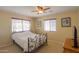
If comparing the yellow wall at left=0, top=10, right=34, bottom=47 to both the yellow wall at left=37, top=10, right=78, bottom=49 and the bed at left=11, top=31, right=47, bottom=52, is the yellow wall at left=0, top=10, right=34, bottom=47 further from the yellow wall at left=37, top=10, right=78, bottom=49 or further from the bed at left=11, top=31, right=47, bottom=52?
the yellow wall at left=37, top=10, right=78, bottom=49

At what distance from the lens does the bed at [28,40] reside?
1.49 meters

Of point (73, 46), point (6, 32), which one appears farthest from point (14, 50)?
point (73, 46)

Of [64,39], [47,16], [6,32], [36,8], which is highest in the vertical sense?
[36,8]

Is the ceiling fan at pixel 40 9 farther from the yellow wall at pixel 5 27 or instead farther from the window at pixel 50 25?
the yellow wall at pixel 5 27

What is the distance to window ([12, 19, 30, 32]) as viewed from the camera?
153cm

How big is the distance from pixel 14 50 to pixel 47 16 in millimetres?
691

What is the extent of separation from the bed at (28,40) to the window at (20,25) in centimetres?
6

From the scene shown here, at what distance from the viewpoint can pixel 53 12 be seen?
1.56m

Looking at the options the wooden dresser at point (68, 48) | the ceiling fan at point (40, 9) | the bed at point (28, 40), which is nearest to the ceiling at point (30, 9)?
the ceiling fan at point (40, 9)

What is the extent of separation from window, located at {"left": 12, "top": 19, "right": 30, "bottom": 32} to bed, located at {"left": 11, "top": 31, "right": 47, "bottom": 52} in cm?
6

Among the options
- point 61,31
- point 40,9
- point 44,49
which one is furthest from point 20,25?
point 61,31

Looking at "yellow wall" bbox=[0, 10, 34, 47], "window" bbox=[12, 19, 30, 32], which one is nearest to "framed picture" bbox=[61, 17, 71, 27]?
"window" bbox=[12, 19, 30, 32]

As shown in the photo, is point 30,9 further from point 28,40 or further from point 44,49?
point 44,49
